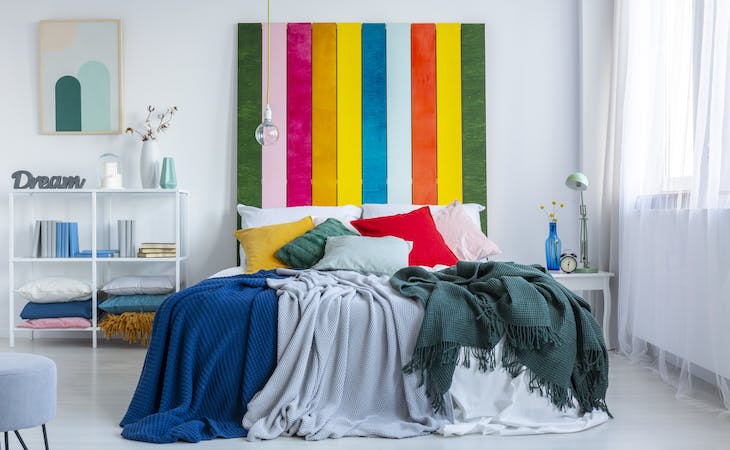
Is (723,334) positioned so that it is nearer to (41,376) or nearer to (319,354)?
(319,354)

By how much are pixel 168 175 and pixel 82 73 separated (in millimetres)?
1040

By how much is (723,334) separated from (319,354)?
1804 millimetres

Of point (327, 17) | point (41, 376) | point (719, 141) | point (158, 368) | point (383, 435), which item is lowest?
point (383, 435)

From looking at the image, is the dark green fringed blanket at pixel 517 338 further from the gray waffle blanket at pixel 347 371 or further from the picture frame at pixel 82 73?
the picture frame at pixel 82 73

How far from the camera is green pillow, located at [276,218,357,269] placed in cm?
451

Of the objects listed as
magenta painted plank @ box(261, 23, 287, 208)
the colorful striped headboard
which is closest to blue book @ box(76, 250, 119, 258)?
the colorful striped headboard

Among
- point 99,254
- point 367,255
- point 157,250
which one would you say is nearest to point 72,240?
point 99,254

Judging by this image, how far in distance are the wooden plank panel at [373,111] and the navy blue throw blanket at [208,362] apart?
231cm

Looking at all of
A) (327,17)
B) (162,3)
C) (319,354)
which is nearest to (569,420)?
(319,354)

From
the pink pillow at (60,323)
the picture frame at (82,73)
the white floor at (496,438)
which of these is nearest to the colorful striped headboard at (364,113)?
the picture frame at (82,73)

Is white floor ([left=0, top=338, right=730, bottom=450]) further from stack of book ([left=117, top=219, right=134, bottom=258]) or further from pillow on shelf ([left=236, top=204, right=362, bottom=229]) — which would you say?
pillow on shelf ([left=236, top=204, right=362, bottom=229])

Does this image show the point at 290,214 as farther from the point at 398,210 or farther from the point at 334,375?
the point at 334,375

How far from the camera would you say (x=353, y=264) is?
4164 millimetres

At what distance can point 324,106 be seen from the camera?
17.6 feet
